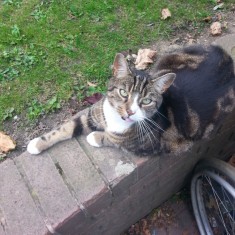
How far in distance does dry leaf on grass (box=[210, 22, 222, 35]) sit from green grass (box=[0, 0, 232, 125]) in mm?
150

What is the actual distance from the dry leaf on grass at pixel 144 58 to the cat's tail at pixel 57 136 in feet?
2.83

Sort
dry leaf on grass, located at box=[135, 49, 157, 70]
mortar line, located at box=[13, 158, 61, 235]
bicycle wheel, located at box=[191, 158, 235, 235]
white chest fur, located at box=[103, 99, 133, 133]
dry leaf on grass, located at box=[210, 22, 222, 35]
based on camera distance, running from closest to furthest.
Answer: mortar line, located at box=[13, 158, 61, 235] < white chest fur, located at box=[103, 99, 133, 133] < bicycle wheel, located at box=[191, 158, 235, 235] < dry leaf on grass, located at box=[135, 49, 157, 70] < dry leaf on grass, located at box=[210, 22, 222, 35]

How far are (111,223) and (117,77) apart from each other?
0.93 m

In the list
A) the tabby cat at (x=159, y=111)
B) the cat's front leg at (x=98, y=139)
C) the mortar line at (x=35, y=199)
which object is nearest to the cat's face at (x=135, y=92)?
the tabby cat at (x=159, y=111)

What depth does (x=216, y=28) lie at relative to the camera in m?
2.96

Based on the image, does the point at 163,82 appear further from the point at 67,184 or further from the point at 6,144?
the point at 6,144

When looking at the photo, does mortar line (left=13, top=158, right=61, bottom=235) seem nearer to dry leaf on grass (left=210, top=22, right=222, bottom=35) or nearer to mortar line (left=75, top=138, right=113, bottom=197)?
mortar line (left=75, top=138, right=113, bottom=197)

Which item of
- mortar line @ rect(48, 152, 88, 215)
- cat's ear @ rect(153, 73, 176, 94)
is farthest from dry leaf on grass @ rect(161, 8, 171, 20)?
mortar line @ rect(48, 152, 88, 215)

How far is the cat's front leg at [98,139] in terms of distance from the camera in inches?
77.0

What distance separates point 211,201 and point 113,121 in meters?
1.09

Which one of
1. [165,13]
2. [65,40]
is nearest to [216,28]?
[165,13]

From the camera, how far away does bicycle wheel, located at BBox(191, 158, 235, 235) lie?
88.4 inches

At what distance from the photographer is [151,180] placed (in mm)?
2123

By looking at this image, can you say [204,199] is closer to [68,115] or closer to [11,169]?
[68,115]
